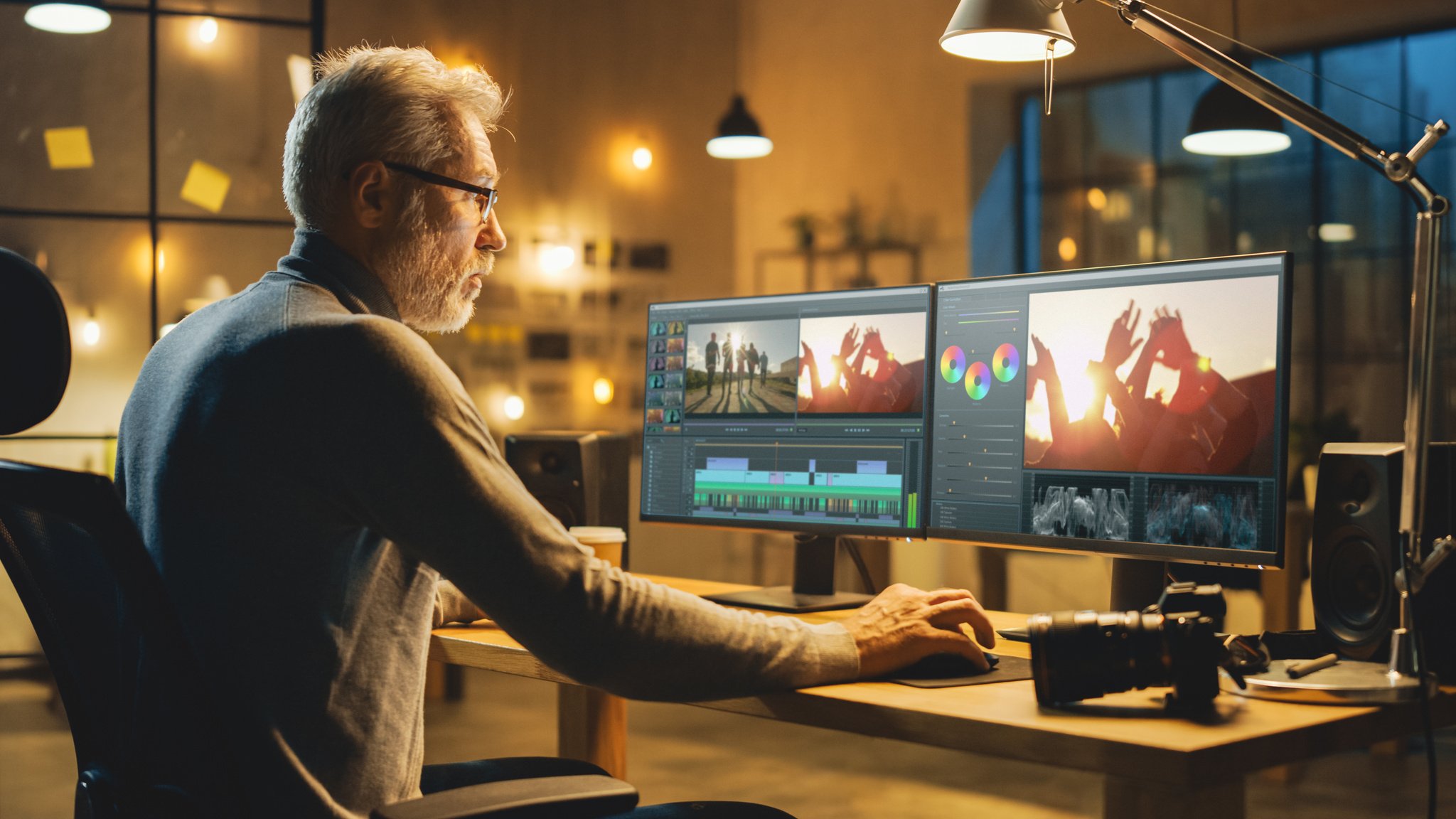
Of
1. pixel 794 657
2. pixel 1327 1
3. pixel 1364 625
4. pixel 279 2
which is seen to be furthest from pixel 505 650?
pixel 1327 1

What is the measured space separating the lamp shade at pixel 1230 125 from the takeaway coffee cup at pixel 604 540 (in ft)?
12.6

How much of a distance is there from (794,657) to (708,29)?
6270 mm

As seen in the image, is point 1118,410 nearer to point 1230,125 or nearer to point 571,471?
point 571,471

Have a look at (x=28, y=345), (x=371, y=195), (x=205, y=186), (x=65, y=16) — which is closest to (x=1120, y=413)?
(x=371, y=195)

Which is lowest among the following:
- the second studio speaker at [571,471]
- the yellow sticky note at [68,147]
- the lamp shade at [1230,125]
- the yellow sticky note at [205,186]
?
the second studio speaker at [571,471]

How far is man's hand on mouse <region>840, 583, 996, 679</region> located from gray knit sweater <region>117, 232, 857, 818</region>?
0.25m

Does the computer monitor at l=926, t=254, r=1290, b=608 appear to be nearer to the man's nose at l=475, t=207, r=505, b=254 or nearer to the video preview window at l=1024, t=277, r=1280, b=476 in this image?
the video preview window at l=1024, t=277, r=1280, b=476

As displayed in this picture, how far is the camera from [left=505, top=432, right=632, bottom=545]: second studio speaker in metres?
2.45

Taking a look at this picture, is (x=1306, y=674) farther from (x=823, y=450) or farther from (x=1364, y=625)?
(x=823, y=450)

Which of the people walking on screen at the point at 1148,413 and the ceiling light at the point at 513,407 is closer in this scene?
the people walking on screen at the point at 1148,413

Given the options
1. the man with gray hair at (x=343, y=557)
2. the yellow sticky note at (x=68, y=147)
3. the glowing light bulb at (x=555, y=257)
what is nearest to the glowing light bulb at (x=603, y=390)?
the glowing light bulb at (x=555, y=257)

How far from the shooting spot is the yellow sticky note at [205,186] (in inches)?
→ 198

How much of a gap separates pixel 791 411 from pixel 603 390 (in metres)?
4.64

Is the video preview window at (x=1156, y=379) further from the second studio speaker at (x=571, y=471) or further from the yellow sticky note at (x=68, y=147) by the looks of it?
the yellow sticky note at (x=68, y=147)
